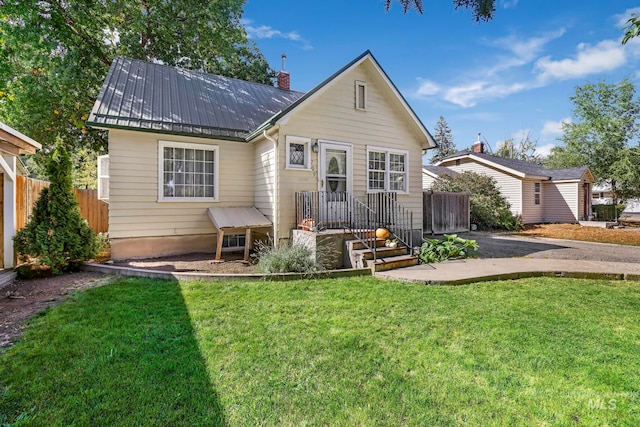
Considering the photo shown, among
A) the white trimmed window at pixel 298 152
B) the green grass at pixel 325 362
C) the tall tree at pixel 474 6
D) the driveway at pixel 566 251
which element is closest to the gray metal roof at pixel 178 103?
the white trimmed window at pixel 298 152

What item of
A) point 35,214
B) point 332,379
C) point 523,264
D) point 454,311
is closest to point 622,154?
point 523,264

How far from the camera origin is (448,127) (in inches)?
2030

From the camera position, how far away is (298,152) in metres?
8.01

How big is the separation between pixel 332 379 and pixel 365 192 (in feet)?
22.3

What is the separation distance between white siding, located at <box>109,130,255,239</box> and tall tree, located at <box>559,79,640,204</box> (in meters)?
28.8

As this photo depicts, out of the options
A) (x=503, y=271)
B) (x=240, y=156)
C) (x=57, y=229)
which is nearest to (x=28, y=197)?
(x=57, y=229)

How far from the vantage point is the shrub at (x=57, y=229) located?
5.81 m

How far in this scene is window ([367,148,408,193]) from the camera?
9.15m

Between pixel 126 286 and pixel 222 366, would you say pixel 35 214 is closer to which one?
pixel 126 286

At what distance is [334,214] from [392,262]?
2.32 m

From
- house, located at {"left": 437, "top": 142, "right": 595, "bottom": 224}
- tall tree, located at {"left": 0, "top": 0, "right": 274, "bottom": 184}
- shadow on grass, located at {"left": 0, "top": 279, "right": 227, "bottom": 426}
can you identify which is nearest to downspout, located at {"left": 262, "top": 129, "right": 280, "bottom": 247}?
shadow on grass, located at {"left": 0, "top": 279, "right": 227, "bottom": 426}

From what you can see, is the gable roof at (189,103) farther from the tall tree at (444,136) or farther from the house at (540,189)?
the tall tree at (444,136)

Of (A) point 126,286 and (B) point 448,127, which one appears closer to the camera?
(A) point 126,286

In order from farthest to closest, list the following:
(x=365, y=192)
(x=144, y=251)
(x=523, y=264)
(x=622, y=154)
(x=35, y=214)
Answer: (x=622, y=154), (x=365, y=192), (x=144, y=251), (x=523, y=264), (x=35, y=214)
